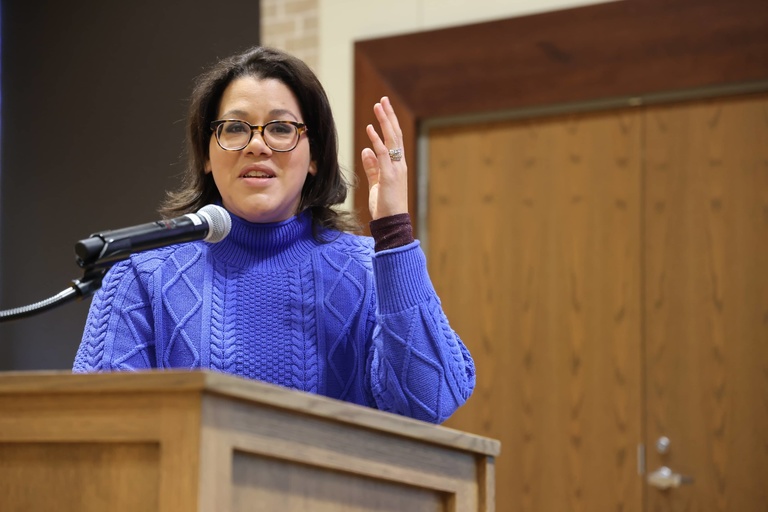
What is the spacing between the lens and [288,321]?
192cm

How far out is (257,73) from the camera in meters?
2.10

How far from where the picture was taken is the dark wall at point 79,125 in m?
4.80

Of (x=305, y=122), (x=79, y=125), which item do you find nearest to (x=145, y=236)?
(x=305, y=122)

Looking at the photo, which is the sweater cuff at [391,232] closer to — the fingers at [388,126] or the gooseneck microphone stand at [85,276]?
the fingers at [388,126]

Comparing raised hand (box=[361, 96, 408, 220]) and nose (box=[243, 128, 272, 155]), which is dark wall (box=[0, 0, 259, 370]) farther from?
raised hand (box=[361, 96, 408, 220])

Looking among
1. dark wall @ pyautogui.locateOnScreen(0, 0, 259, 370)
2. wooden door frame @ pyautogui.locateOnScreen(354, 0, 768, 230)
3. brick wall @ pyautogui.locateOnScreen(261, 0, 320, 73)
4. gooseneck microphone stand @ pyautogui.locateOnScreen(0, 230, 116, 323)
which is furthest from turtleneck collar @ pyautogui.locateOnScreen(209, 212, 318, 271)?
dark wall @ pyautogui.locateOnScreen(0, 0, 259, 370)

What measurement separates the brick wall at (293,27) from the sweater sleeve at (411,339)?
2.82 m

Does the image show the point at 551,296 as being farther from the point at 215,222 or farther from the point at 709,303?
the point at 215,222

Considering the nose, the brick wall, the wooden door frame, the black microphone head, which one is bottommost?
the black microphone head

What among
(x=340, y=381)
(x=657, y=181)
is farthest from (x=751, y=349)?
(x=340, y=381)

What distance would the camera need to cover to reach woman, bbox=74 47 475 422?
1798 mm

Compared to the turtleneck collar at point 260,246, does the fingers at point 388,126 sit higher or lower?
higher

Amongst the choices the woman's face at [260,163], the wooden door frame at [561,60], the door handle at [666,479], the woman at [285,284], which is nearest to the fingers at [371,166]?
the woman at [285,284]

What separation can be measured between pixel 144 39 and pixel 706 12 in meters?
2.55
